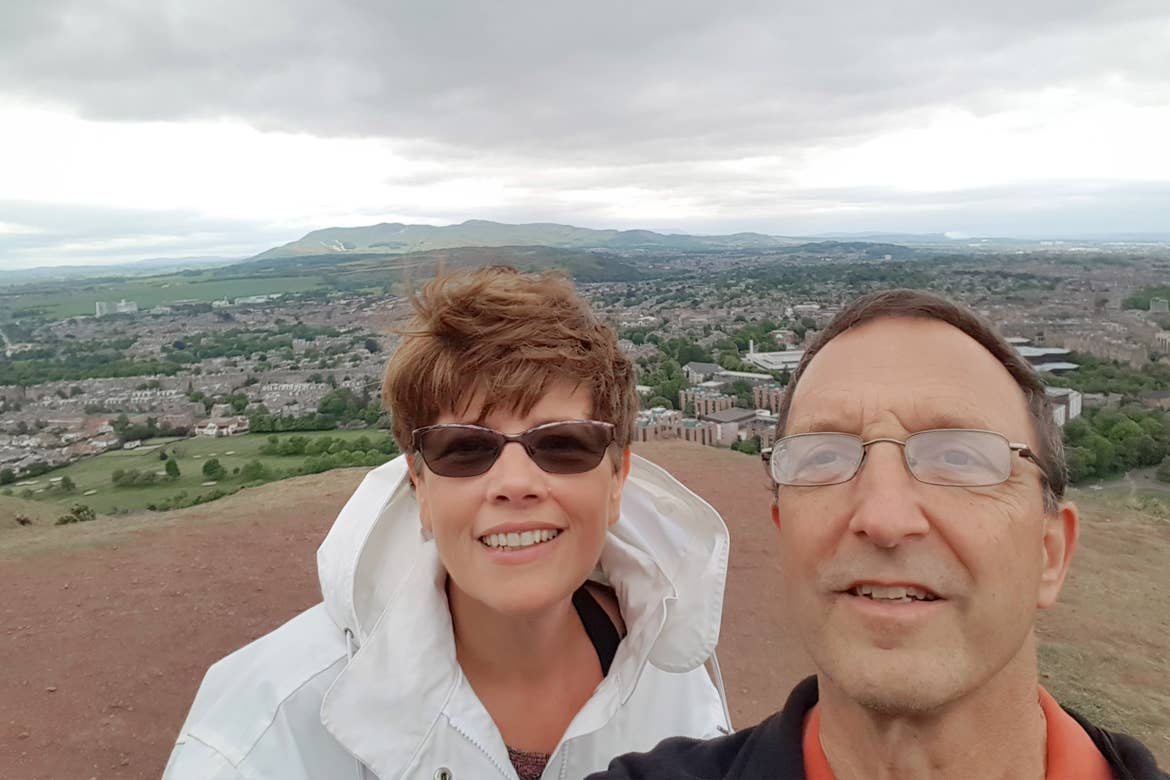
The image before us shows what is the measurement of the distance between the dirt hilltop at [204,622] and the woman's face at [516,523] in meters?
4.61

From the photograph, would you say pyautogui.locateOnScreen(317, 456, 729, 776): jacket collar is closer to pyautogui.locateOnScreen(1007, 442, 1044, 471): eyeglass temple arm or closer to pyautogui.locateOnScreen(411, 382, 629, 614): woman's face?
pyautogui.locateOnScreen(411, 382, 629, 614): woman's face

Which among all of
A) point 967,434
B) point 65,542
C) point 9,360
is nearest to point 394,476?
point 967,434

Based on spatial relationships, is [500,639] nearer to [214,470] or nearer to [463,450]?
[463,450]

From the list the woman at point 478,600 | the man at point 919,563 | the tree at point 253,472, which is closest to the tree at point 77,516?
the tree at point 253,472

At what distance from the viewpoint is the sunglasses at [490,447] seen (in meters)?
1.99

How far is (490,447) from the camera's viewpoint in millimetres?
1985

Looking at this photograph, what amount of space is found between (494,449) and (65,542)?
963cm

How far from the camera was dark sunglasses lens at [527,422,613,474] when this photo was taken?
78.9 inches

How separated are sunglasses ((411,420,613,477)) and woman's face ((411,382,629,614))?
2cm

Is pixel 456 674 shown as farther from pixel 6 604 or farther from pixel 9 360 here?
pixel 9 360

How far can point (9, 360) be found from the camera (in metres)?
33.4

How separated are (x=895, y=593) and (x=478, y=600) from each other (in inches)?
49.7

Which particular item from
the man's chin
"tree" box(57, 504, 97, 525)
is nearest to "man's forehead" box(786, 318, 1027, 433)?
the man's chin

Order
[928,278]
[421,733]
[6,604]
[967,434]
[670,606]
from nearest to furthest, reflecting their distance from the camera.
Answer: [967,434] < [421,733] < [670,606] < [6,604] < [928,278]
